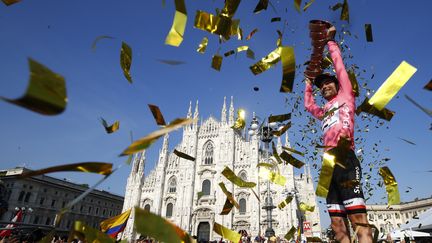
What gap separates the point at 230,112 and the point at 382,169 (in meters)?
33.3

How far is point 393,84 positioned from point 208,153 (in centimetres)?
3406

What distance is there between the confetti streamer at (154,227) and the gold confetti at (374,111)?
2267 millimetres

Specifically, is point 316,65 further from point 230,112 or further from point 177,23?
point 230,112

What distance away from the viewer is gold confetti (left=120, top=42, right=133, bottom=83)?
279 centimetres

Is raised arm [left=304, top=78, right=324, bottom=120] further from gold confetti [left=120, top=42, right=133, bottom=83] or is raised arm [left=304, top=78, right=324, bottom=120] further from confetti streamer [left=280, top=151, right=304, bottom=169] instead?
gold confetti [left=120, top=42, right=133, bottom=83]

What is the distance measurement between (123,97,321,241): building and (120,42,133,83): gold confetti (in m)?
28.3

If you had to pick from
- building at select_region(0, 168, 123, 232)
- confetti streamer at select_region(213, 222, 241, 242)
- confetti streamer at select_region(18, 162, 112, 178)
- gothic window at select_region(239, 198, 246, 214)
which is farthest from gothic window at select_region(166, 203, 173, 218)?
confetti streamer at select_region(18, 162, 112, 178)

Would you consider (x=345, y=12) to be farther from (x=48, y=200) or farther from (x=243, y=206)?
(x=48, y=200)

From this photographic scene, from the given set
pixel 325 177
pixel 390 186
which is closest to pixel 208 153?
pixel 390 186

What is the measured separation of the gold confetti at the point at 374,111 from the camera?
2707mm

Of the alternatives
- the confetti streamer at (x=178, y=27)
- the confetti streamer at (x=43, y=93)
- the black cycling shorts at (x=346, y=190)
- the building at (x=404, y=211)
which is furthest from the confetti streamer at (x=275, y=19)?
the building at (x=404, y=211)

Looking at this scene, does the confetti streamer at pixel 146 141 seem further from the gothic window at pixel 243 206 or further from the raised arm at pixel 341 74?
the gothic window at pixel 243 206

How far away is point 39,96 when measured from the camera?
4.30 ft

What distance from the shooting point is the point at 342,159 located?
2.64 metres
